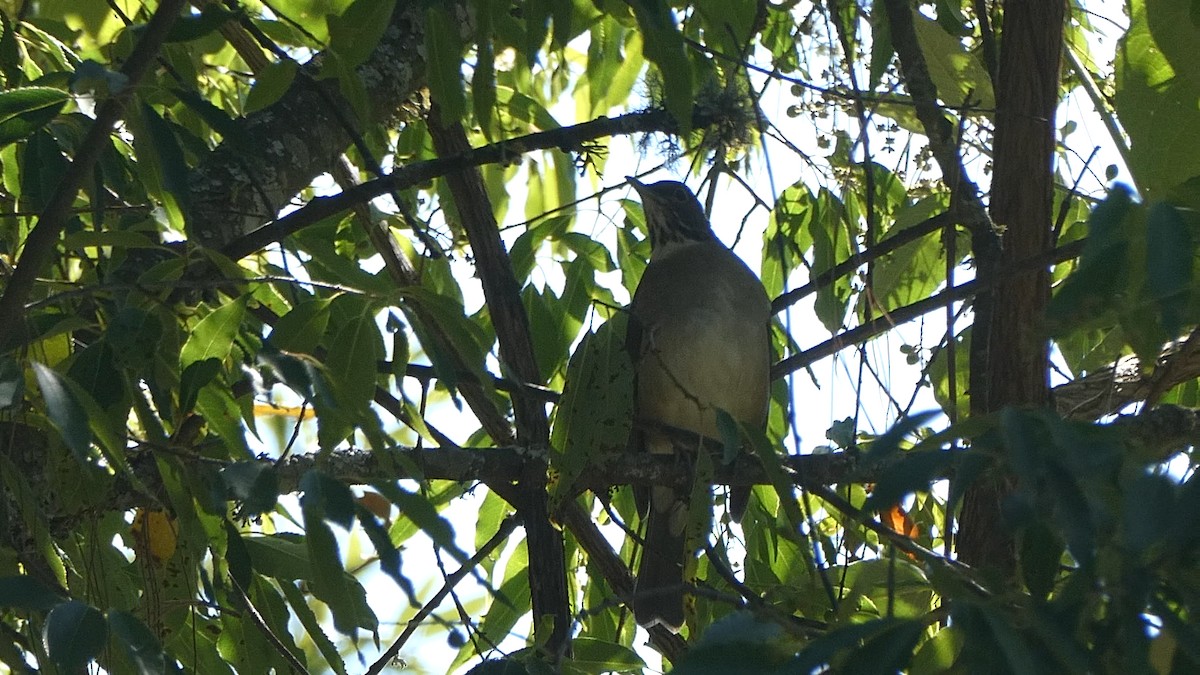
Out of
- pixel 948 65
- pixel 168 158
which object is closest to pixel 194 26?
pixel 168 158

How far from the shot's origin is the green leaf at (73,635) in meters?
1.75

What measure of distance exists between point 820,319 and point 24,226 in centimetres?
196

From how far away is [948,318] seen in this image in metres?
3.21

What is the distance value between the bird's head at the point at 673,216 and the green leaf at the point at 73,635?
3949mm

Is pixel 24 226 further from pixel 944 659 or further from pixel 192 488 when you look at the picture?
pixel 944 659

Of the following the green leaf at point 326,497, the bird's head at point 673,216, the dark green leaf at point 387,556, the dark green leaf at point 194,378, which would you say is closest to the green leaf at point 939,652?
the dark green leaf at point 387,556

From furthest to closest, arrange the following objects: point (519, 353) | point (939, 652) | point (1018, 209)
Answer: point (519, 353)
point (1018, 209)
point (939, 652)

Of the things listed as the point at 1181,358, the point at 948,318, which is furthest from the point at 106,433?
the point at 948,318

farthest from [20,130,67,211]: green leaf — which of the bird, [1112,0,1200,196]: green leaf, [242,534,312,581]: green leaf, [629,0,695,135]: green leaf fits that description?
the bird

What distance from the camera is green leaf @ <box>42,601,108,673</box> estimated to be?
1753mm

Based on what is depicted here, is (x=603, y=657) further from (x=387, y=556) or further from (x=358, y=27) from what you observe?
(x=358, y=27)

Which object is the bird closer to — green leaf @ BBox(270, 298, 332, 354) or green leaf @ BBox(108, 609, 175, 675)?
green leaf @ BBox(270, 298, 332, 354)

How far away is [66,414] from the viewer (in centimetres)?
176

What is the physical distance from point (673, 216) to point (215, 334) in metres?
3.54
